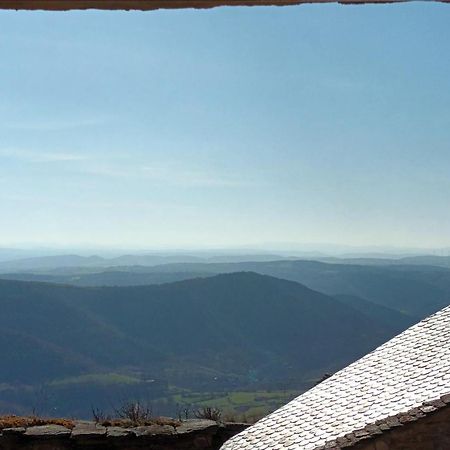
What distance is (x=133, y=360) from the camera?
79.1 metres

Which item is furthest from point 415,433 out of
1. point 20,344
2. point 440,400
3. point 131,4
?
point 20,344

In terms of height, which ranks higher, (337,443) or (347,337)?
(337,443)

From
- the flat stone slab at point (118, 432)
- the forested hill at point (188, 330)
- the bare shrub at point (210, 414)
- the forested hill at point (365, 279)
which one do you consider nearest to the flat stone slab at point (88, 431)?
the flat stone slab at point (118, 432)

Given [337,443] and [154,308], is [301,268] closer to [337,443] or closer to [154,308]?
[154,308]

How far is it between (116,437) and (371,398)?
5.66 meters

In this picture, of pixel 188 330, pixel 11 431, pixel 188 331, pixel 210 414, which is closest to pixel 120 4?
pixel 11 431

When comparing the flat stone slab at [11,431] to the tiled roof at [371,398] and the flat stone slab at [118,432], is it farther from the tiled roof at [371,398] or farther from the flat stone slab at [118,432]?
Answer: the tiled roof at [371,398]

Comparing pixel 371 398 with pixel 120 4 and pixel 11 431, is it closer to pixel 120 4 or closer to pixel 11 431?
pixel 120 4

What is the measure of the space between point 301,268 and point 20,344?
86.4 metres

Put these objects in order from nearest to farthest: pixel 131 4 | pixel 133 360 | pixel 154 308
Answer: pixel 131 4 < pixel 133 360 < pixel 154 308

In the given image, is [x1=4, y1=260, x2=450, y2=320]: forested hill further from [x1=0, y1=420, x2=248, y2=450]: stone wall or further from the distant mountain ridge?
[x1=0, y1=420, x2=248, y2=450]: stone wall

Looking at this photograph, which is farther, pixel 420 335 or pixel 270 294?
pixel 270 294

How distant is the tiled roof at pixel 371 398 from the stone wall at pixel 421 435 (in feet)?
0.21

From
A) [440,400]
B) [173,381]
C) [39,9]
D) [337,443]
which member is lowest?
[173,381]
